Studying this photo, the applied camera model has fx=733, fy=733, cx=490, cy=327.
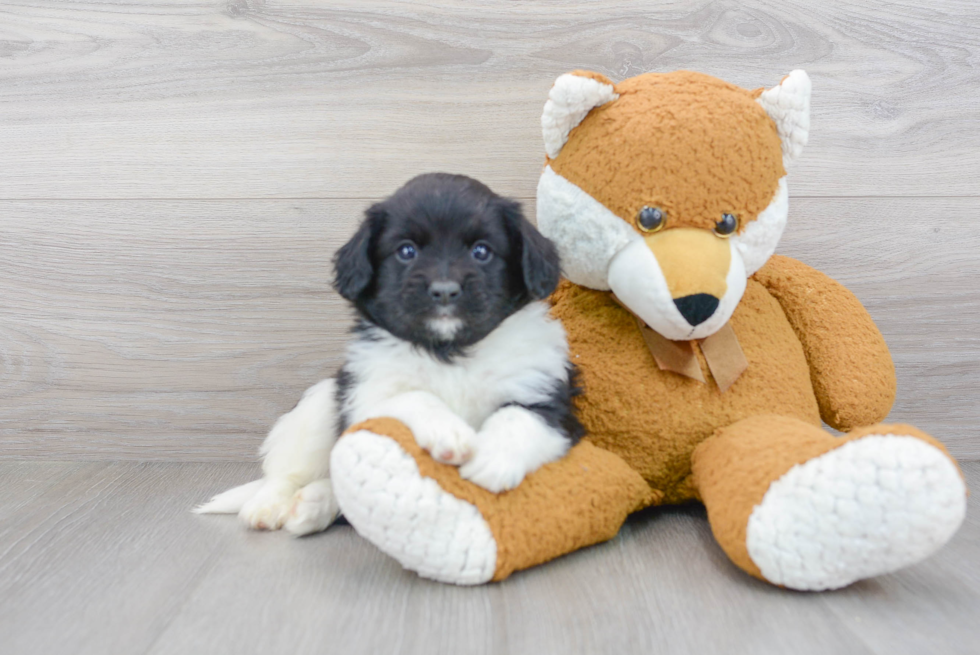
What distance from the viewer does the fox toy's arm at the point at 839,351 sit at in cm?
158

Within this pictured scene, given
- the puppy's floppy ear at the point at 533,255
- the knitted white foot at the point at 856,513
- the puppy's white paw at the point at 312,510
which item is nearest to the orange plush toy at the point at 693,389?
the knitted white foot at the point at 856,513

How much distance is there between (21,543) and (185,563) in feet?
1.33

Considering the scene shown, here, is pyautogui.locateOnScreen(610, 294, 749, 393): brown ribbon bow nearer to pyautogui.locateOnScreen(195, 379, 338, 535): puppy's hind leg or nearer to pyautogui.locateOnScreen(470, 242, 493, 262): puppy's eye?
pyautogui.locateOnScreen(470, 242, 493, 262): puppy's eye

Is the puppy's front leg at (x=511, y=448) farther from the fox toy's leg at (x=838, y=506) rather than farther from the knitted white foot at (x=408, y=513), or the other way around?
the fox toy's leg at (x=838, y=506)

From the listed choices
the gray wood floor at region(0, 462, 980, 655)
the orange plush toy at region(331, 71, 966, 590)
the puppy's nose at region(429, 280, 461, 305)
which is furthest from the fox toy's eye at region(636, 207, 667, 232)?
the gray wood floor at region(0, 462, 980, 655)

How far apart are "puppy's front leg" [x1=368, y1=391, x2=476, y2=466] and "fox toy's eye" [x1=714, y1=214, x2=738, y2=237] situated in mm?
608

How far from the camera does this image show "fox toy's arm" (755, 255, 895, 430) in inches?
62.1

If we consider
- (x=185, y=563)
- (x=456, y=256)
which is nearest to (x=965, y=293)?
(x=456, y=256)

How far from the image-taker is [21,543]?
1.49 metres

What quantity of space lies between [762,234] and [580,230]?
1.17 ft

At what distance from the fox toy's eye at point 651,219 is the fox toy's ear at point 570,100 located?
9.2 inches

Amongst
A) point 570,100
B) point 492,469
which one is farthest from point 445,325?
point 570,100

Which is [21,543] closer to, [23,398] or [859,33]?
[23,398]

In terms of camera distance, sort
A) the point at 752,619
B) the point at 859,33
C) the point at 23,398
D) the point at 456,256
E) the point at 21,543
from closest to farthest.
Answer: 1. the point at 752,619
2. the point at 456,256
3. the point at 21,543
4. the point at 859,33
5. the point at 23,398
